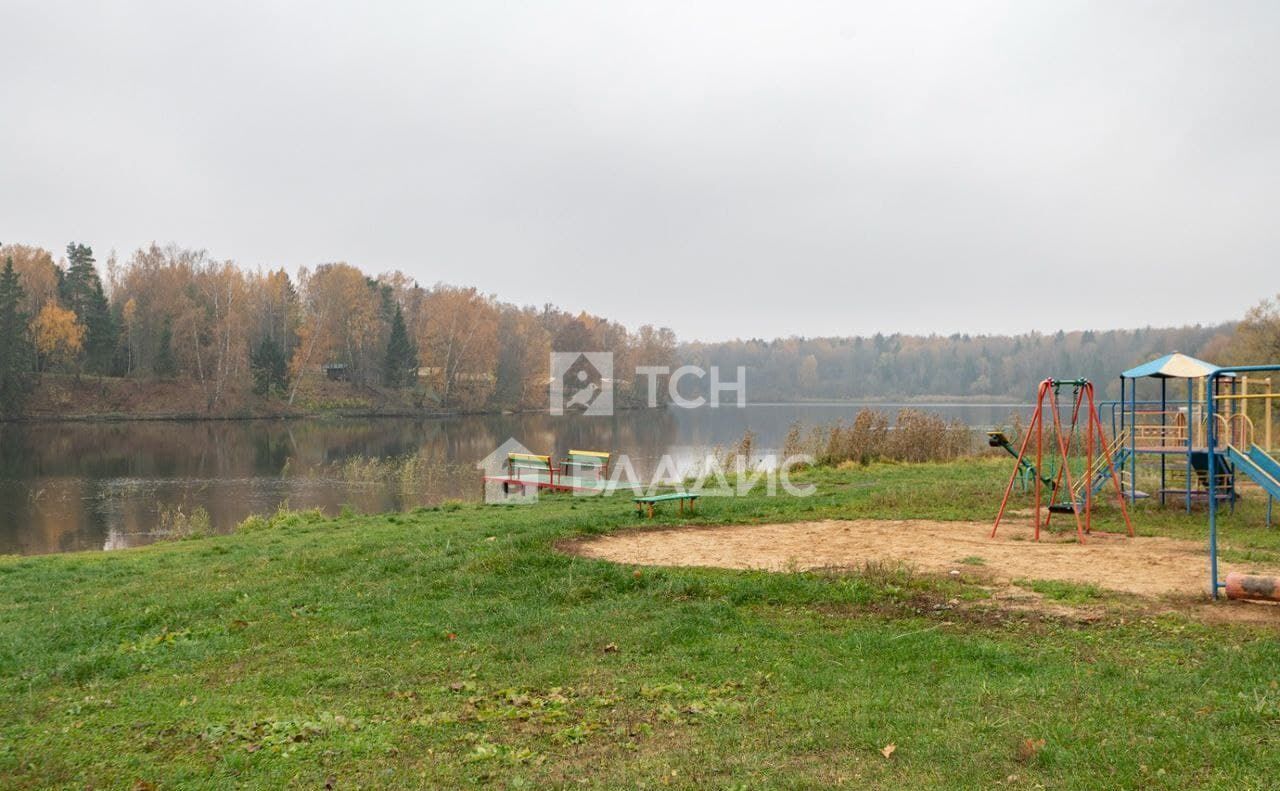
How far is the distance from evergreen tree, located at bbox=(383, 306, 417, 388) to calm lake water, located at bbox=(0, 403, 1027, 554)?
50.3 ft

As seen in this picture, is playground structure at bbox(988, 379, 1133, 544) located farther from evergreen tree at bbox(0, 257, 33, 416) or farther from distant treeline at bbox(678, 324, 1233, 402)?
distant treeline at bbox(678, 324, 1233, 402)

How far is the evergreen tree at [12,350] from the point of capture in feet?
200

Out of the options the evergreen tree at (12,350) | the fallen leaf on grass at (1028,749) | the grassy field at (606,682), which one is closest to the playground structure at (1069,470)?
the grassy field at (606,682)

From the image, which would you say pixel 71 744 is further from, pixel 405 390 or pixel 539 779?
pixel 405 390

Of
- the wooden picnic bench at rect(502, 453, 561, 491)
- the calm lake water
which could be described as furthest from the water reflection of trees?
the wooden picnic bench at rect(502, 453, 561, 491)

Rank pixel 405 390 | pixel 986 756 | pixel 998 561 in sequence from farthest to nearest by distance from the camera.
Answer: pixel 405 390 → pixel 998 561 → pixel 986 756

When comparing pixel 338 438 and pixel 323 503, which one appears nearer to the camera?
pixel 323 503

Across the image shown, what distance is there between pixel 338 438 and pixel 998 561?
4735cm

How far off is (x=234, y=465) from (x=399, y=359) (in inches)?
1806

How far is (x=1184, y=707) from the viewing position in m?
5.14

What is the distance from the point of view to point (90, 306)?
73188 millimetres

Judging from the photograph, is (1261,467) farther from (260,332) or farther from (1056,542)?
(260,332)

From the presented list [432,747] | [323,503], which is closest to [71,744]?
[432,747]

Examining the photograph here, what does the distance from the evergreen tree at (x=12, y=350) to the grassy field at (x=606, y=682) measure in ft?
202
